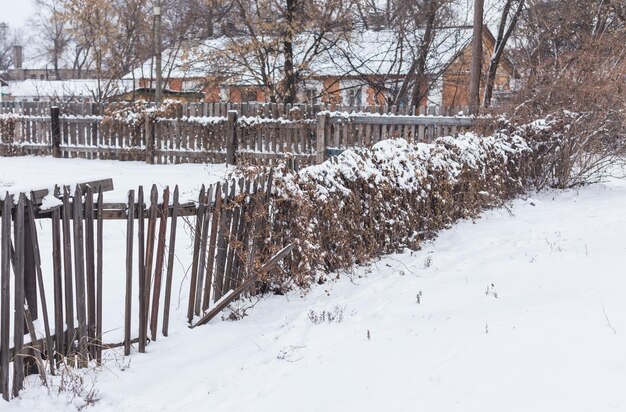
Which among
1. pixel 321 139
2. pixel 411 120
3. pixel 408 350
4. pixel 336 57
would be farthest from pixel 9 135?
pixel 408 350

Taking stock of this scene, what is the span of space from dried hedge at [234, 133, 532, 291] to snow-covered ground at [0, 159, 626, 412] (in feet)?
1.08

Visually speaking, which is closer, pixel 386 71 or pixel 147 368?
pixel 147 368

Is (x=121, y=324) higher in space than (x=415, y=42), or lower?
lower

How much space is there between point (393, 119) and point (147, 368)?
1052cm

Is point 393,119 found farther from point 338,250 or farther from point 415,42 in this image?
point 415,42

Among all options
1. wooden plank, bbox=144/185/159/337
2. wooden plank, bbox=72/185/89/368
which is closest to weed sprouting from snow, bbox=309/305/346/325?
wooden plank, bbox=144/185/159/337

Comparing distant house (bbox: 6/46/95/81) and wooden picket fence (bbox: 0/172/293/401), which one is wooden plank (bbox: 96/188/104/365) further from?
distant house (bbox: 6/46/95/81)

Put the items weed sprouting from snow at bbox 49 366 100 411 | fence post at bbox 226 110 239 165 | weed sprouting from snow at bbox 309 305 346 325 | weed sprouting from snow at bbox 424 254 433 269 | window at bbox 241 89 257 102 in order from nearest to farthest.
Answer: weed sprouting from snow at bbox 49 366 100 411 → weed sprouting from snow at bbox 309 305 346 325 → weed sprouting from snow at bbox 424 254 433 269 → fence post at bbox 226 110 239 165 → window at bbox 241 89 257 102

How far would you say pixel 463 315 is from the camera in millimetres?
5070

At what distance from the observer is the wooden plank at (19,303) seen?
373 cm

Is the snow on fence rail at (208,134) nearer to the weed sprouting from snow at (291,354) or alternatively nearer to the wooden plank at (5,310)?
the weed sprouting from snow at (291,354)

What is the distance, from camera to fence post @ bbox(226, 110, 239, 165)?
1587cm

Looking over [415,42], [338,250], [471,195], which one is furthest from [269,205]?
[415,42]

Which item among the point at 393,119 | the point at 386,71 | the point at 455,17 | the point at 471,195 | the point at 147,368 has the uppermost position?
the point at 455,17
